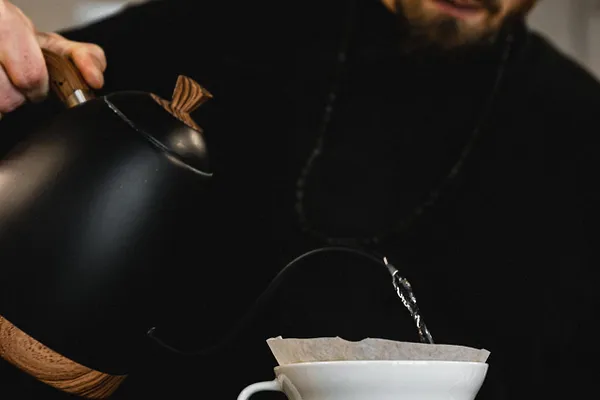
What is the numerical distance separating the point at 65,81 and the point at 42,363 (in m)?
0.21

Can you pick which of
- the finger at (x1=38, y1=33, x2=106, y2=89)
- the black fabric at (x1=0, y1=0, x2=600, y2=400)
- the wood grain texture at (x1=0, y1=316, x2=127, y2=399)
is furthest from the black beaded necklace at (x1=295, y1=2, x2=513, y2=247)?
the wood grain texture at (x1=0, y1=316, x2=127, y2=399)

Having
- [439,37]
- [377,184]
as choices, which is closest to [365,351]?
[377,184]

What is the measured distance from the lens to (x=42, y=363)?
41cm

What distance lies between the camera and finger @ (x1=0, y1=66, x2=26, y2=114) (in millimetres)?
512

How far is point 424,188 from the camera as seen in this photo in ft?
2.99

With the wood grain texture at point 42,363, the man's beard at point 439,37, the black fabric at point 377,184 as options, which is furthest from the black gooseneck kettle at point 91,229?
the man's beard at point 439,37

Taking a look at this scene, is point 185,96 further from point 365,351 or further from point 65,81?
point 365,351

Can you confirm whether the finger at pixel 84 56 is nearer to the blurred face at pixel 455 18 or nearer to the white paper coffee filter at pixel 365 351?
the white paper coffee filter at pixel 365 351

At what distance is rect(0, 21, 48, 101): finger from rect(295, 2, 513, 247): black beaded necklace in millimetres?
450

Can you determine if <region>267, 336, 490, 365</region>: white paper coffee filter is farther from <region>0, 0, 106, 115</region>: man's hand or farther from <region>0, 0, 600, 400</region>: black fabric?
<region>0, 0, 600, 400</region>: black fabric

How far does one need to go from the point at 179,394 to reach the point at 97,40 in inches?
17.4

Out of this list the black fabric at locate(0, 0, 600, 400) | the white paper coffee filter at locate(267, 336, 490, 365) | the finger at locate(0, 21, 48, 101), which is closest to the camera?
the white paper coffee filter at locate(267, 336, 490, 365)

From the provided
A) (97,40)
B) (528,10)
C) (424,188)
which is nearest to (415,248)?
(424,188)

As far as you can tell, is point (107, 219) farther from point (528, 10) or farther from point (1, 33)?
point (528, 10)
